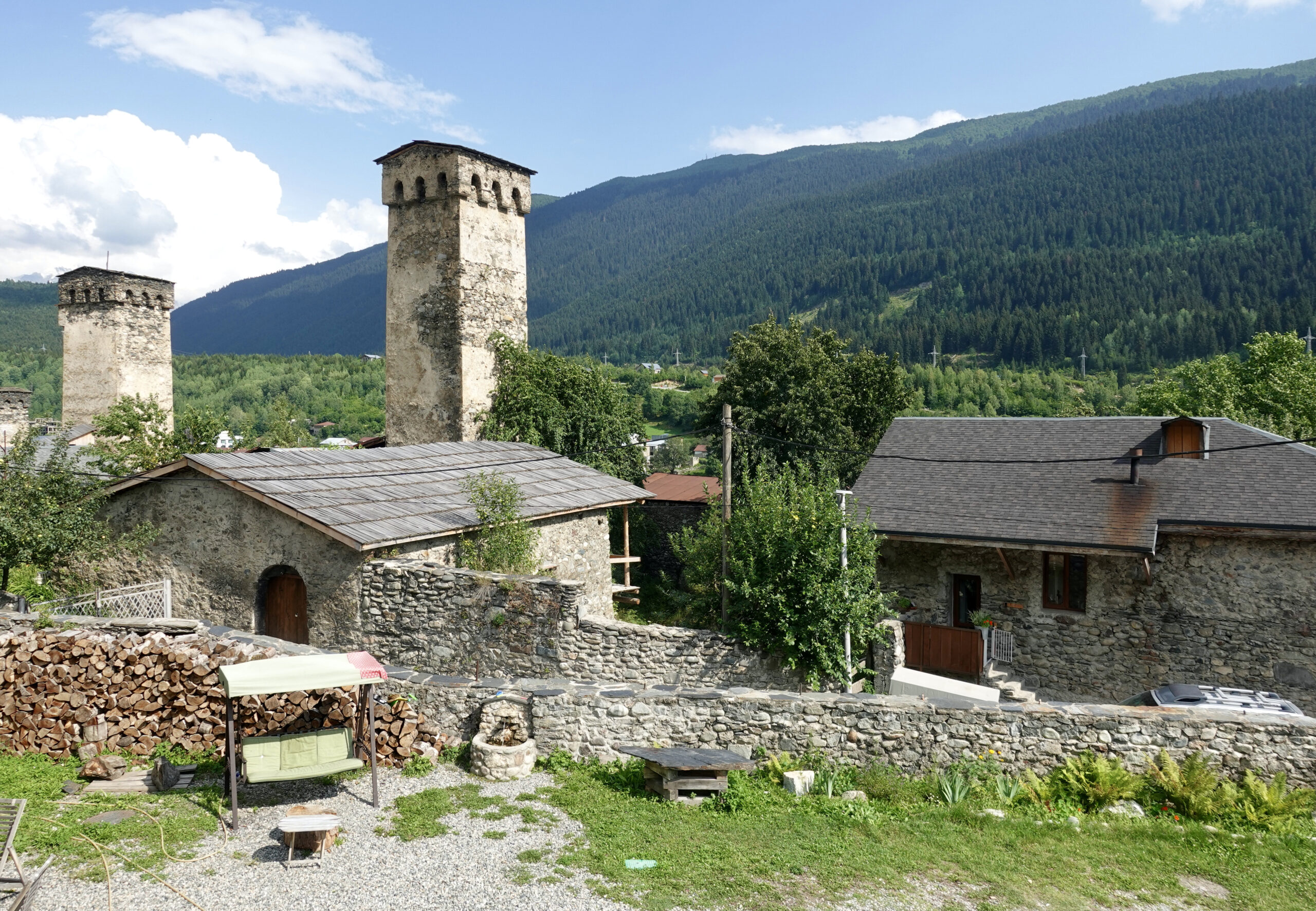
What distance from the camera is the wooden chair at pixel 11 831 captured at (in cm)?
619

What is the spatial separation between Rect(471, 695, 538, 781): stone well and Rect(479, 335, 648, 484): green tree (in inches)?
607

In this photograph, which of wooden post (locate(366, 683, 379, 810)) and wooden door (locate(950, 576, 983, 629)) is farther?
wooden door (locate(950, 576, 983, 629))

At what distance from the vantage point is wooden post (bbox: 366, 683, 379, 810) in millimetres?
8898

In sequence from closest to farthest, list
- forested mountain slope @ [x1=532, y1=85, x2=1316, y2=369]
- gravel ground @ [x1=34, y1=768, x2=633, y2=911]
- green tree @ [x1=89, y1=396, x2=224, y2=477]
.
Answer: gravel ground @ [x1=34, y1=768, x2=633, y2=911] < green tree @ [x1=89, y1=396, x2=224, y2=477] < forested mountain slope @ [x1=532, y1=85, x2=1316, y2=369]

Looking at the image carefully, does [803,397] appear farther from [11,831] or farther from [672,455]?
[672,455]

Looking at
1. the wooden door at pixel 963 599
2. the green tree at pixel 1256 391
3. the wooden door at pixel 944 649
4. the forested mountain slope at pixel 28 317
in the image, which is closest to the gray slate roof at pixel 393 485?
the wooden door at pixel 944 649

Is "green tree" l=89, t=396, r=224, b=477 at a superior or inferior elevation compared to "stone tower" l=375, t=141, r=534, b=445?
inferior

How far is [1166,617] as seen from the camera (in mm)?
15516

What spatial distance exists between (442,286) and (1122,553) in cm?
2027

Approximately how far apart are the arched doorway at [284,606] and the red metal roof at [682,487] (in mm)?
16833

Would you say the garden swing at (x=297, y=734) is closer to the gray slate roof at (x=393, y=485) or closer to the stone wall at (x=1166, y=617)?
the gray slate roof at (x=393, y=485)

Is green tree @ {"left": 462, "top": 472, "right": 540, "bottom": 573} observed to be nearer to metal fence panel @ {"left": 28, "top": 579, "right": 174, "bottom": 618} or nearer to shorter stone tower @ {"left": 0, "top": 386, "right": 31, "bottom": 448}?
metal fence panel @ {"left": 28, "top": 579, "right": 174, "bottom": 618}

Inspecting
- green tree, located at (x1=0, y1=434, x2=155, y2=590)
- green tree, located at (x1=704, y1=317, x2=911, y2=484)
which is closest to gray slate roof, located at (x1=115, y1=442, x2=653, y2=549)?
green tree, located at (x1=0, y1=434, x2=155, y2=590)

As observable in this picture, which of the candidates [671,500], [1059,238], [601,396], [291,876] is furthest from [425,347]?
[1059,238]
